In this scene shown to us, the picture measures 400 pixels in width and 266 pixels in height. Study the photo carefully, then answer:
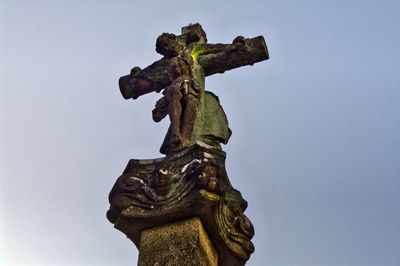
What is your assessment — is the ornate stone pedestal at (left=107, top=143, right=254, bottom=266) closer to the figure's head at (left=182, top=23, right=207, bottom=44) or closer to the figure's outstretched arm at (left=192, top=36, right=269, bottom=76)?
the figure's outstretched arm at (left=192, top=36, right=269, bottom=76)

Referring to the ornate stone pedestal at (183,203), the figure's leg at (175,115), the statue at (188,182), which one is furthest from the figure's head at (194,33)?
the ornate stone pedestal at (183,203)

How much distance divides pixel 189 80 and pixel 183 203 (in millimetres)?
1777

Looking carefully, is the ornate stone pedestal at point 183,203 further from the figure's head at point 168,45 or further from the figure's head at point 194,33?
the figure's head at point 194,33

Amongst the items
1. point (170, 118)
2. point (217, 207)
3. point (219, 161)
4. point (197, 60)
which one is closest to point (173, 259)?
point (217, 207)

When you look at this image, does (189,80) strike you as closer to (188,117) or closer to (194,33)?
(188,117)

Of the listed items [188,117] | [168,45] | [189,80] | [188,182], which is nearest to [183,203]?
[188,182]

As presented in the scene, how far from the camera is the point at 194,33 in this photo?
6.86 m

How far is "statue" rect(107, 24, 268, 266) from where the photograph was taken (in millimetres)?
4781

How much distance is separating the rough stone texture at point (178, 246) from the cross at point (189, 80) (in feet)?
2.79

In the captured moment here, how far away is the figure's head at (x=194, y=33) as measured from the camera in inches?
269

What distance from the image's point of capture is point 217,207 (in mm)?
4773

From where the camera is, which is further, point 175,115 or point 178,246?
point 175,115

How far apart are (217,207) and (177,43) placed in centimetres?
250

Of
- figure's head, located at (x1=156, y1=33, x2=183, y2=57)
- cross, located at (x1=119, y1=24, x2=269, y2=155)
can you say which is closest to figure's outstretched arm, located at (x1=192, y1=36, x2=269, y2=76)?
cross, located at (x1=119, y1=24, x2=269, y2=155)
